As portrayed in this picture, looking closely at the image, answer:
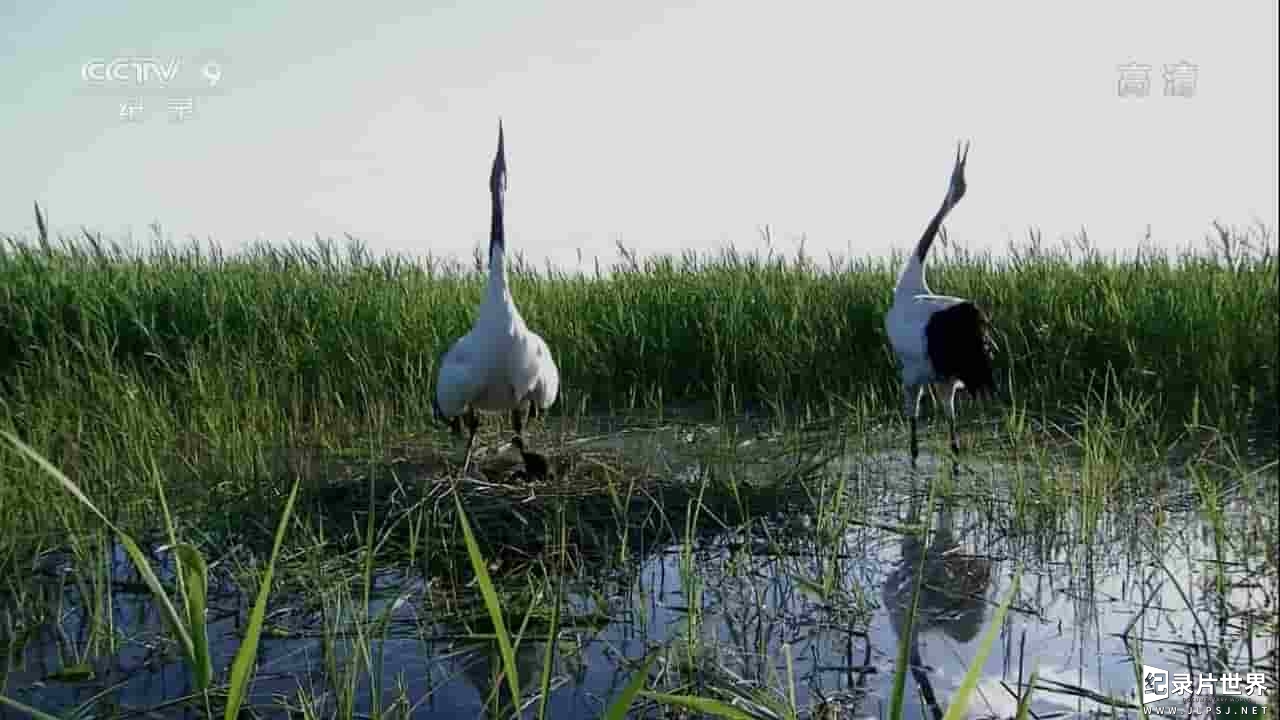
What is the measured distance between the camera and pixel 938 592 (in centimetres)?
347

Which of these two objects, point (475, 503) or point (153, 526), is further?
point (475, 503)

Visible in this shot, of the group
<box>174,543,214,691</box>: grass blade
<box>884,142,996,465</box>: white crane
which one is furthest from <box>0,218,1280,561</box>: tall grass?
<box>174,543,214,691</box>: grass blade

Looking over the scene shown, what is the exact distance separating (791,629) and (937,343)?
3128mm

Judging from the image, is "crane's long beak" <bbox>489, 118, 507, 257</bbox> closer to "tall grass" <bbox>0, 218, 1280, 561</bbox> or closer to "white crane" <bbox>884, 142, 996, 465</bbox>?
"tall grass" <bbox>0, 218, 1280, 561</bbox>

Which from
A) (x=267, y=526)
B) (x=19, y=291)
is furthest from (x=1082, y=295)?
(x=19, y=291)

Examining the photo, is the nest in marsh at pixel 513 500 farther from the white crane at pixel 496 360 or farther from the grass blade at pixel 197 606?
the grass blade at pixel 197 606

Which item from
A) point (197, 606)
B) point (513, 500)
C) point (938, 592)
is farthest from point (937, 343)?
point (197, 606)

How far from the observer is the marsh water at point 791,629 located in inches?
103

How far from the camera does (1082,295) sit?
7504 millimetres

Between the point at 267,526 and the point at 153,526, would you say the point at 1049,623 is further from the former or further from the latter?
the point at 153,526

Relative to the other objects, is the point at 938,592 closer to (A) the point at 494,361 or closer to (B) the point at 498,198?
(A) the point at 494,361

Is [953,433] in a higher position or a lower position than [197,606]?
lower

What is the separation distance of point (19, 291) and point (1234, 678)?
29.5ft

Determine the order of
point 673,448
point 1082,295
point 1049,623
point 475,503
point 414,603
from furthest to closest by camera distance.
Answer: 1. point 1082,295
2. point 673,448
3. point 475,503
4. point 414,603
5. point 1049,623
